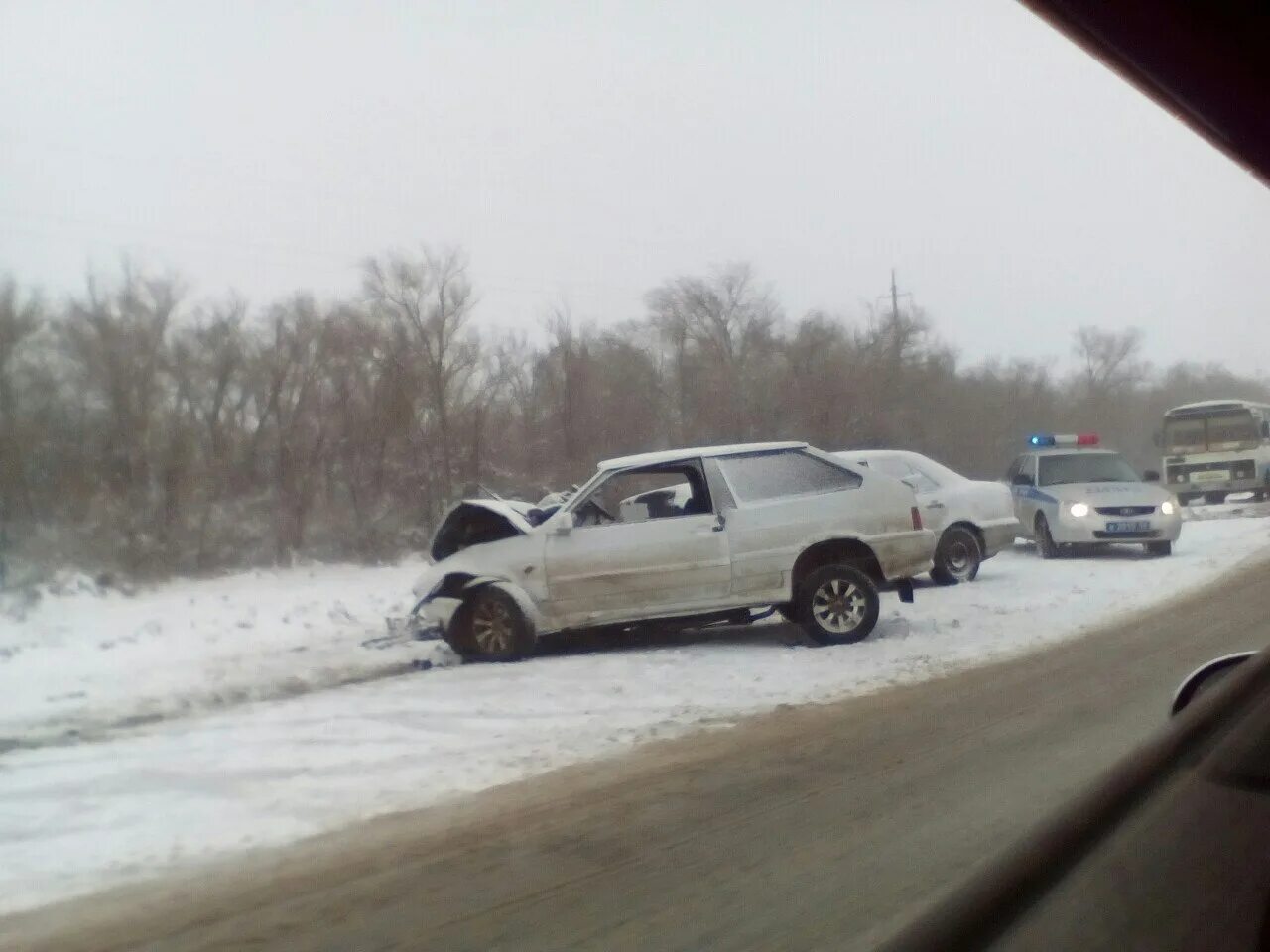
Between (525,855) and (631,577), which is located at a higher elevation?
(631,577)

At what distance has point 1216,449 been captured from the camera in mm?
11359

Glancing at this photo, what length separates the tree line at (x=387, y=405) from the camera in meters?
4.82

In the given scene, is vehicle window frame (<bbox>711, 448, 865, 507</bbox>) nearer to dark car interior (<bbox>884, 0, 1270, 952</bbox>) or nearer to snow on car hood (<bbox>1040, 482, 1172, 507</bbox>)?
snow on car hood (<bbox>1040, 482, 1172, 507</bbox>)

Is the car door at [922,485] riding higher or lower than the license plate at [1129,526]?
higher

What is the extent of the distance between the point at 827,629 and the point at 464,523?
246 cm

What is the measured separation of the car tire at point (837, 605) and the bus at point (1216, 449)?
128 inches

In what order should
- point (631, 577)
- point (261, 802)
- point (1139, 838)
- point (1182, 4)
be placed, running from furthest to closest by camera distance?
point (631, 577) < point (261, 802) < point (1182, 4) < point (1139, 838)

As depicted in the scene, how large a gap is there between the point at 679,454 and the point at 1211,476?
7.42 metres

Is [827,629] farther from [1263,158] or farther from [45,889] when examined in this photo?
[45,889]

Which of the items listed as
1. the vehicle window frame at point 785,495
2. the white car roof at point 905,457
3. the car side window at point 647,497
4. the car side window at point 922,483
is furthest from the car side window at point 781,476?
the car side window at point 922,483

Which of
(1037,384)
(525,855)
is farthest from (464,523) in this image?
(1037,384)

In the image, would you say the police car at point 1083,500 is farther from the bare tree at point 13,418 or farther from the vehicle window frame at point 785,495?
the bare tree at point 13,418

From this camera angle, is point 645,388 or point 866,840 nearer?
point 866,840

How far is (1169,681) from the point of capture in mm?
6441
